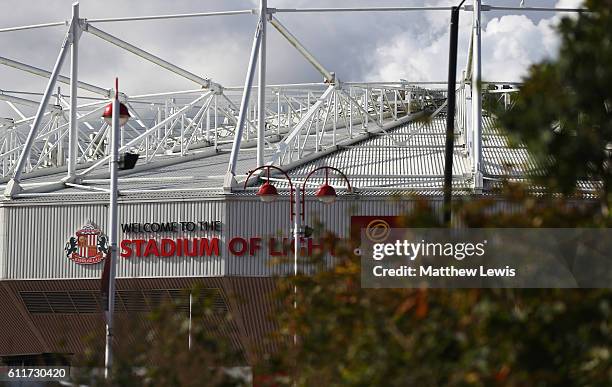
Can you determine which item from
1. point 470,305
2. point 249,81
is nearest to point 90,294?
point 249,81

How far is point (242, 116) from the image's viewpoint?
52.5 m

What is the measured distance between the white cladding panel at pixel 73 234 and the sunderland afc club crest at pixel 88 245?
222 millimetres

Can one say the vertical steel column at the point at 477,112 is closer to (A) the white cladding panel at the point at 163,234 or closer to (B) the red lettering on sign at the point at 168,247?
(A) the white cladding panel at the point at 163,234

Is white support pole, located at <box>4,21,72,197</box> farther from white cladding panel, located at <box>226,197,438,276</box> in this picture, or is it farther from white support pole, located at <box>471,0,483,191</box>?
white support pole, located at <box>471,0,483,191</box>

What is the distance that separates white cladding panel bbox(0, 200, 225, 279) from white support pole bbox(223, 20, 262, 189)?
1.21 meters

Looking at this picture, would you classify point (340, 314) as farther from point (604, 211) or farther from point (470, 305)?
point (604, 211)

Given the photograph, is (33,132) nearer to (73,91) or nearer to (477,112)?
(73,91)

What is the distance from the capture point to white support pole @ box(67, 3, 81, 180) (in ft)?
185

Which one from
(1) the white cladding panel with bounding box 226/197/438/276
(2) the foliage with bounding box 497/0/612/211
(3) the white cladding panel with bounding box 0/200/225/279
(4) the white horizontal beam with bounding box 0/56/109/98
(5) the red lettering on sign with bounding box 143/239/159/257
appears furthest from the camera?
(4) the white horizontal beam with bounding box 0/56/109/98

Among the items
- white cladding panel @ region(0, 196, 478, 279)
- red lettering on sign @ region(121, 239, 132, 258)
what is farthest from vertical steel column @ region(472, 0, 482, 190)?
red lettering on sign @ region(121, 239, 132, 258)

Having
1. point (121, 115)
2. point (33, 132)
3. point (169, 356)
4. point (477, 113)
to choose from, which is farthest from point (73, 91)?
point (169, 356)

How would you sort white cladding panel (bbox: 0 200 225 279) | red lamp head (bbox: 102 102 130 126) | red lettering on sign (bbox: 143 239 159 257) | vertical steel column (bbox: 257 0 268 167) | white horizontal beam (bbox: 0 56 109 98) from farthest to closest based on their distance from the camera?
white horizontal beam (bbox: 0 56 109 98) → vertical steel column (bbox: 257 0 268 167) → red lettering on sign (bbox: 143 239 159 257) → white cladding panel (bbox: 0 200 225 279) → red lamp head (bbox: 102 102 130 126)

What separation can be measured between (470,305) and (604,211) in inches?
85.2

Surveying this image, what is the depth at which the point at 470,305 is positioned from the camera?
41.0 feet
